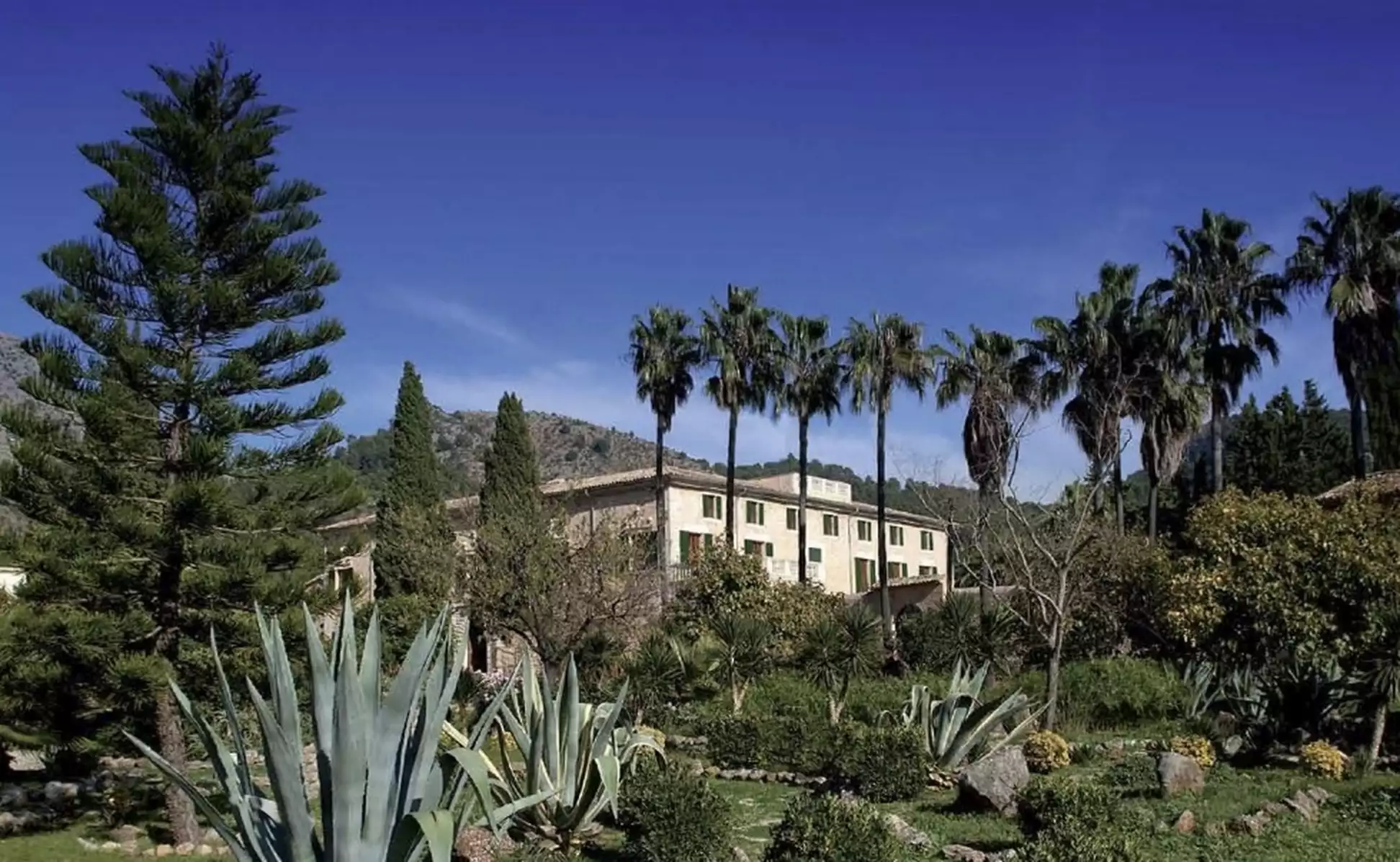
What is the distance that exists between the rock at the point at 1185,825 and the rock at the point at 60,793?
12.2 m

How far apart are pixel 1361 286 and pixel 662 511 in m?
20.0

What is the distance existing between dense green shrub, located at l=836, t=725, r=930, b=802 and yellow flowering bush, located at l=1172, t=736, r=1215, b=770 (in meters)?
2.89

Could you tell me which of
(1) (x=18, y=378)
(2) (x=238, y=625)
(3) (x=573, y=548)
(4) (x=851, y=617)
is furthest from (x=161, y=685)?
(3) (x=573, y=548)

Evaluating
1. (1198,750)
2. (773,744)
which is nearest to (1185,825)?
(1198,750)

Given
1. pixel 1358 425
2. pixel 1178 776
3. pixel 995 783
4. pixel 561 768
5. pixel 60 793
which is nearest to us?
pixel 561 768

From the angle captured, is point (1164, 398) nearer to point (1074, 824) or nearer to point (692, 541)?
point (692, 541)

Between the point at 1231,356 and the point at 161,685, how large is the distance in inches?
1019

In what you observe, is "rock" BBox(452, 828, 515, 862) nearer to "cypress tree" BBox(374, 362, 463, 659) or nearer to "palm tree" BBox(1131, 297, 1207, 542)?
"cypress tree" BBox(374, 362, 463, 659)

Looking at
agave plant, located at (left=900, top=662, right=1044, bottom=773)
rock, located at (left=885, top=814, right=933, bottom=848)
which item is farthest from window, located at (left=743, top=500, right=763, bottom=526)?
rock, located at (left=885, top=814, right=933, bottom=848)

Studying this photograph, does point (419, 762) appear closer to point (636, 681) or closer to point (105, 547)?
point (105, 547)

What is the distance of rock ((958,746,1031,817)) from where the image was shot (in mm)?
11016

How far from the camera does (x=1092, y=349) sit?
99.6 feet

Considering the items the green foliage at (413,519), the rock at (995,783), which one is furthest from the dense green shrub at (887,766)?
the green foliage at (413,519)

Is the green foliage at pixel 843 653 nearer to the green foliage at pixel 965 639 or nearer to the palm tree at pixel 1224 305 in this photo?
the green foliage at pixel 965 639
